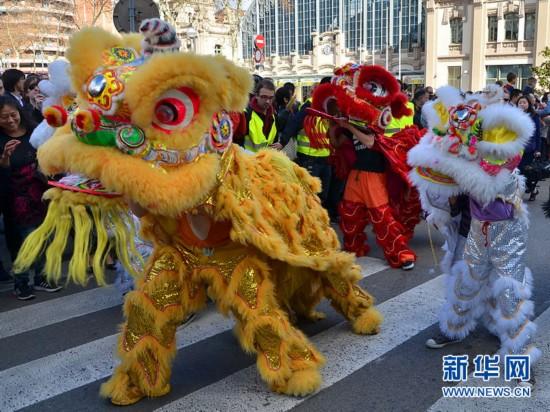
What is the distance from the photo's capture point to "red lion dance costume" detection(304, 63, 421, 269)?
15.7ft

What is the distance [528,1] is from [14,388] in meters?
42.2

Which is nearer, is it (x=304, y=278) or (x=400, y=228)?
(x=304, y=278)

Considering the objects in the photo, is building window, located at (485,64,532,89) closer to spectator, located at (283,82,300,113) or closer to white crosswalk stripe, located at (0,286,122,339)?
spectator, located at (283,82,300,113)

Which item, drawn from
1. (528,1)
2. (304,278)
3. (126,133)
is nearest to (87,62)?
(126,133)

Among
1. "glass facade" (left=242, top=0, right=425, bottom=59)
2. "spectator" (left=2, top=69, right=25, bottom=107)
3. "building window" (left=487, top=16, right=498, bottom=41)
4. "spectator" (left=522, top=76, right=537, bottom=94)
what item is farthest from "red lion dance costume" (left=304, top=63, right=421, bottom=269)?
"building window" (left=487, top=16, right=498, bottom=41)

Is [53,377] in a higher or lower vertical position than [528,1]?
lower

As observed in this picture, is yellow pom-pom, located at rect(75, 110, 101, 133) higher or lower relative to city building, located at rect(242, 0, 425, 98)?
lower

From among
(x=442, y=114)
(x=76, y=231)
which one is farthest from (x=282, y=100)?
(x=76, y=231)

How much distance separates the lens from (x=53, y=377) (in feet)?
11.1

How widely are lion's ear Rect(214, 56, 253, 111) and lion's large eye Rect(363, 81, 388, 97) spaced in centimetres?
233

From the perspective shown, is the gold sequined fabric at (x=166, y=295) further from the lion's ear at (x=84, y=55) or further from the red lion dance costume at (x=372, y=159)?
the red lion dance costume at (x=372, y=159)

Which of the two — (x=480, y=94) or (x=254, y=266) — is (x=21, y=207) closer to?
(x=254, y=266)

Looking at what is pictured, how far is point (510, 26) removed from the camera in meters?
39.3

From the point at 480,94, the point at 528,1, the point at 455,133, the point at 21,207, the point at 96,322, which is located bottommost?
the point at 96,322
